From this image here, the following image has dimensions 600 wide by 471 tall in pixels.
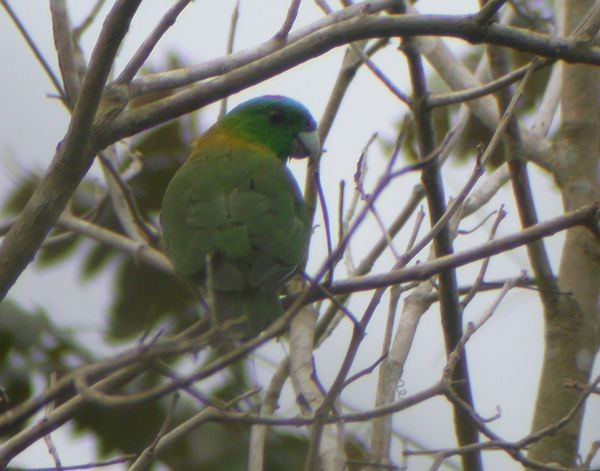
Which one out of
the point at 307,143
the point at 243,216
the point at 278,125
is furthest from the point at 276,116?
the point at 243,216

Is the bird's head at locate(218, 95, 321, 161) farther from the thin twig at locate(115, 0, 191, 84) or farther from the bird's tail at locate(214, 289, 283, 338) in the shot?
→ the thin twig at locate(115, 0, 191, 84)

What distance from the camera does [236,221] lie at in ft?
12.5

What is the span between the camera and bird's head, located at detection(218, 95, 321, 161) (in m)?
4.98

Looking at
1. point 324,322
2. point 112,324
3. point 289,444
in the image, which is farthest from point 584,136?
point 112,324

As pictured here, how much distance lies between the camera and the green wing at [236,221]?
3586mm

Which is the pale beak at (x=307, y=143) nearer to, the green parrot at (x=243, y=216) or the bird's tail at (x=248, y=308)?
the green parrot at (x=243, y=216)

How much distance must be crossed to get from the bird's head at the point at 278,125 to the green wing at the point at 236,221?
16.0 inches

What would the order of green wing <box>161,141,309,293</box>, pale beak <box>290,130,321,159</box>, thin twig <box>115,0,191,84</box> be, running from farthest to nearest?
pale beak <box>290,130,321,159</box> → green wing <box>161,141,309,293</box> → thin twig <box>115,0,191,84</box>

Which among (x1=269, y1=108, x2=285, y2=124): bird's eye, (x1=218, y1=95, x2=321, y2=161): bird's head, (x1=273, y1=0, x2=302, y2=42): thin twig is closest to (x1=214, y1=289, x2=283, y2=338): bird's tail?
(x1=273, y1=0, x2=302, y2=42): thin twig

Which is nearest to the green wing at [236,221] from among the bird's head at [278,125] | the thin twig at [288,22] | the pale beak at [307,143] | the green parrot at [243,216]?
the green parrot at [243,216]

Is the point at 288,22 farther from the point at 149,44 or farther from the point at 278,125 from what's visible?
the point at 278,125

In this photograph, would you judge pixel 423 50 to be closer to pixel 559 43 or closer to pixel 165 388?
pixel 559 43

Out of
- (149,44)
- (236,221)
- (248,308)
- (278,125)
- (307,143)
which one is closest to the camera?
(149,44)

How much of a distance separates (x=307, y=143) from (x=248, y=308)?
5.34 ft
